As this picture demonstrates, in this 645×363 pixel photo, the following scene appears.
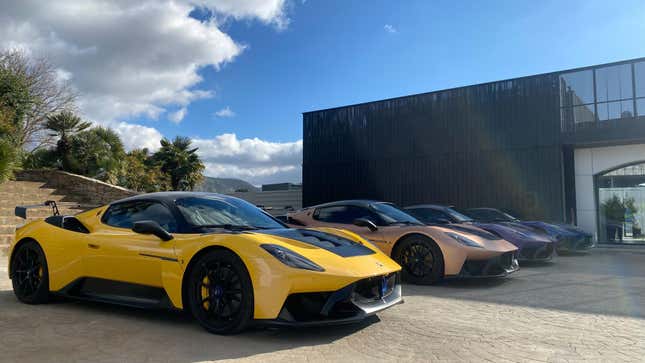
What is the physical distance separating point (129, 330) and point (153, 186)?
25371 millimetres

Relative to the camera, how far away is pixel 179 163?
32156 millimetres

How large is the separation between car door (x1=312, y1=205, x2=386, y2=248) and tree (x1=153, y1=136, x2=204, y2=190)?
25.6 meters

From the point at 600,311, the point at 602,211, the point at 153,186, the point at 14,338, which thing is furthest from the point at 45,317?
the point at 153,186

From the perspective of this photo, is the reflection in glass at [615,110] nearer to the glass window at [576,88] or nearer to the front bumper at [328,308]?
the glass window at [576,88]

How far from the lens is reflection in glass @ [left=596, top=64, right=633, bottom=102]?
55.3ft

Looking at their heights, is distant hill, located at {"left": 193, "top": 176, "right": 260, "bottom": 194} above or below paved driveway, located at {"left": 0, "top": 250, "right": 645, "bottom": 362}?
above

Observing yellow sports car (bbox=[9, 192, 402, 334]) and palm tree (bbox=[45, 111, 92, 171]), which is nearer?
yellow sports car (bbox=[9, 192, 402, 334])

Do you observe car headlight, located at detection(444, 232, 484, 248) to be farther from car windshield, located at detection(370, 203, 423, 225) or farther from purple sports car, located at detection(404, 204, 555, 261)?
purple sports car, located at detection(404, 204, 555, 261)

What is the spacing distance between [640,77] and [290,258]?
17.6 m

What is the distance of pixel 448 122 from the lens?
2109 cm

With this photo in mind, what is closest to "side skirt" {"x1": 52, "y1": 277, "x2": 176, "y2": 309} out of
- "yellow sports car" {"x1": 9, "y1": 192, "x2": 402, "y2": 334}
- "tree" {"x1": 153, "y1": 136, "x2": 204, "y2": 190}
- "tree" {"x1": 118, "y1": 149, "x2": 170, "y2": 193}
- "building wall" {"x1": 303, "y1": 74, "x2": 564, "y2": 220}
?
"yellow sports car" {"x1": 9, "y1": 192, "x2": 402, "y2": 334}

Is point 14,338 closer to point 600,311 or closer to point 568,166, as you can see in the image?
point 600,311

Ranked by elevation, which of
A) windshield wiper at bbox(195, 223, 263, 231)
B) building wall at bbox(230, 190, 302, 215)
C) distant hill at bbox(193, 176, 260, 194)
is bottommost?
windshield wiper at bbox(195, 223, 263, 231)

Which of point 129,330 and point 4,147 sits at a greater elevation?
point 4,147
